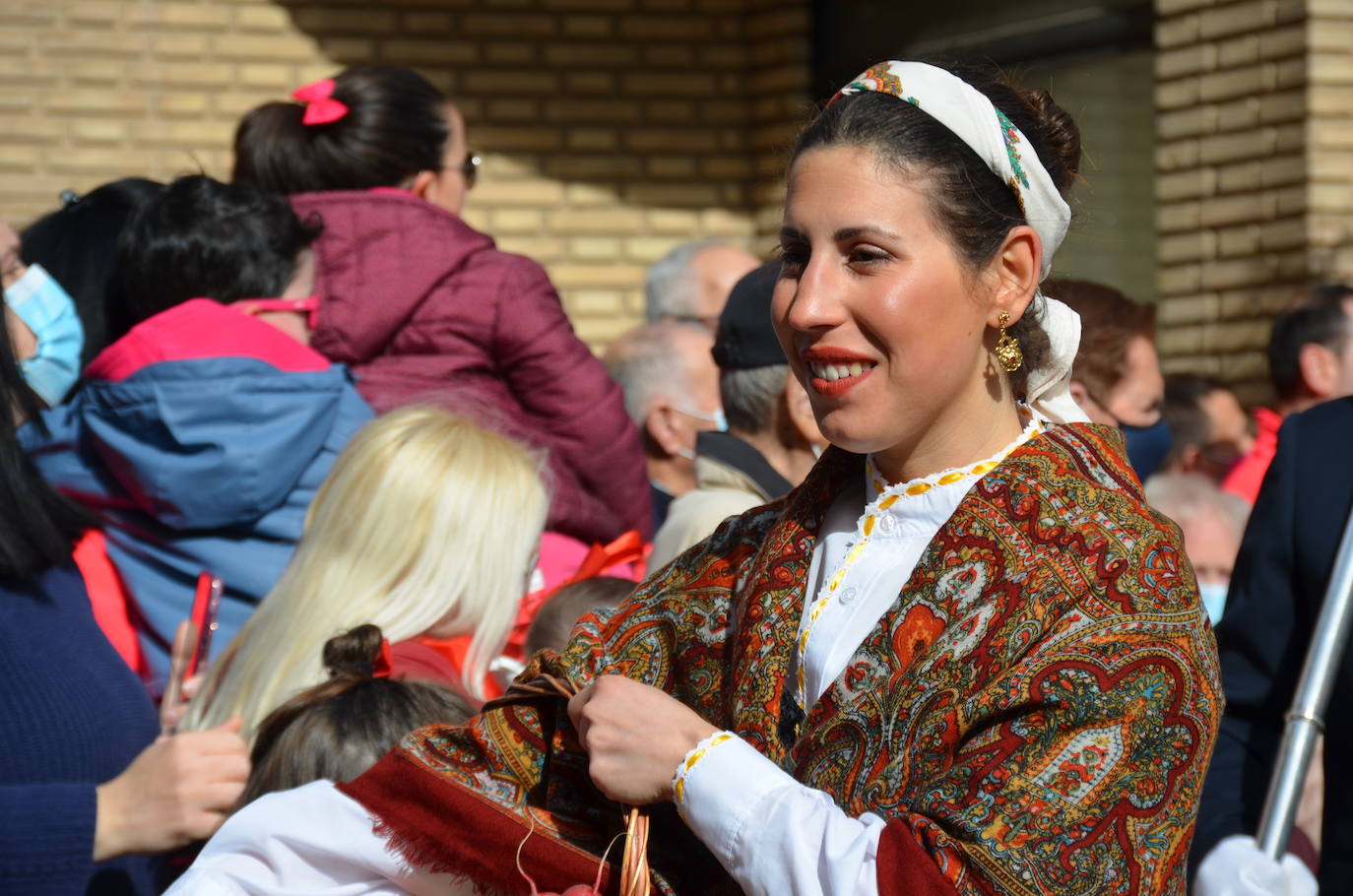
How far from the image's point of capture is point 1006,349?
6.17 ft

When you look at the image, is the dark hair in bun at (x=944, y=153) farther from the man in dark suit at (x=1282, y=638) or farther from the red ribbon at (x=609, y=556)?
the red ribbon at (x=609, y=556)

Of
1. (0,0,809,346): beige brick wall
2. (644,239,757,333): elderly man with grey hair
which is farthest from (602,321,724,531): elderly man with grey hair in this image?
(0,0,809,346): beige brick wall

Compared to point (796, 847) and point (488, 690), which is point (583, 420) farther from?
point (796, 847)

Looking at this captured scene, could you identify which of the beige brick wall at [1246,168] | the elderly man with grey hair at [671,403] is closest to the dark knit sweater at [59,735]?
the elderly man with grey hair at [671,403]

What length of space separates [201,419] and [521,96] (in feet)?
14.7

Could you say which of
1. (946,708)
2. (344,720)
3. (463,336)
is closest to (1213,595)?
(463,336)

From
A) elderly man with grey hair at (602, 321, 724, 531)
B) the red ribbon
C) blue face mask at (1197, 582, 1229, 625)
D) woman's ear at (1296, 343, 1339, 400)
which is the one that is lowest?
blue face mask at (1197, 582, 1229, 625)

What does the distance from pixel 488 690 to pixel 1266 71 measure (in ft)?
13.4

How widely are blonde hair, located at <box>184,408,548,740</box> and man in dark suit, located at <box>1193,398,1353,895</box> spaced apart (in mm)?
1214

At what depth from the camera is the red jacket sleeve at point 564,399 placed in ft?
12.4

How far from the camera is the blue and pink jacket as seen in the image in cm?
317

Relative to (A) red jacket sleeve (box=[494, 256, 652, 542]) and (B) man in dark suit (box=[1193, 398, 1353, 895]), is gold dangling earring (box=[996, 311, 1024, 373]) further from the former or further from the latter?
(A) red jacket sleeve (box=[494, 256, 652, 542])

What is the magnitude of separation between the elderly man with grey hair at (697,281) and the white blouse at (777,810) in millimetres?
3452

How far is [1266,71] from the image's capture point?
19.1ft
